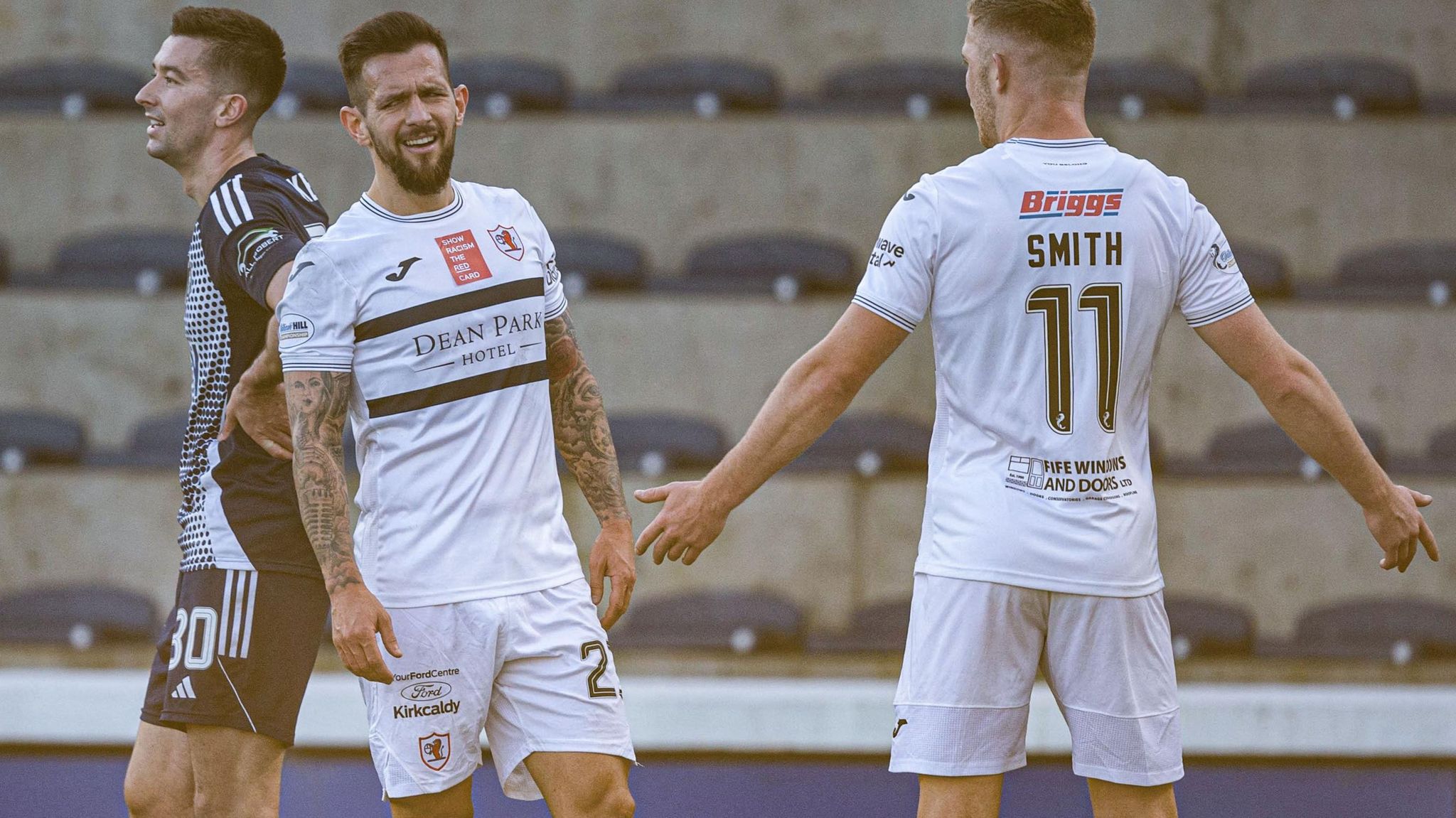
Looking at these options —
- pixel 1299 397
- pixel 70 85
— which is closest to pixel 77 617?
pixel 70 85

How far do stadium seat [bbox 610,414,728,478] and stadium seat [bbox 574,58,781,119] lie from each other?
1.81m

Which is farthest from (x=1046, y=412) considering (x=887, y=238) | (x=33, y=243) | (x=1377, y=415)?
(x=33, y=243)

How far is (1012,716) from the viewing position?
2564 millimetres

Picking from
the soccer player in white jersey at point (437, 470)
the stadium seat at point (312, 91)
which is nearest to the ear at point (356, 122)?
the soccer player in white jersey at point (437, 470)

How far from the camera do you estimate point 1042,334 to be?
251 cm

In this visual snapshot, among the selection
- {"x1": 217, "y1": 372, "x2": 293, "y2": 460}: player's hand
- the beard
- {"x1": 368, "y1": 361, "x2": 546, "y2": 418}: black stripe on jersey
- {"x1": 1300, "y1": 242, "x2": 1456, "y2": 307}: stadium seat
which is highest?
the beard

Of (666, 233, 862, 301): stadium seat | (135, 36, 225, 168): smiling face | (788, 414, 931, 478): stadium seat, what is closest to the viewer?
(135, 36, 225, 168): smiling face

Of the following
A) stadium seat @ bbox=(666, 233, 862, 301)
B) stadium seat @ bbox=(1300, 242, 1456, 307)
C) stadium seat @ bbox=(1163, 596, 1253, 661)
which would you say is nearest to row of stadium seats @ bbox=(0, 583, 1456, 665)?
stadium seat @ bbox=(1163, 596, 1253, 661)

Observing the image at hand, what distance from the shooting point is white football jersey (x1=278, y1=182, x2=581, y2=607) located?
2.64 metres

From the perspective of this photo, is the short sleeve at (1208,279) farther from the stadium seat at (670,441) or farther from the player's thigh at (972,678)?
the stadium seat at (670,441)

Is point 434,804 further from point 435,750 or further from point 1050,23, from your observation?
point 1050,23

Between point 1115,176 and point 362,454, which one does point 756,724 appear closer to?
point 362,454

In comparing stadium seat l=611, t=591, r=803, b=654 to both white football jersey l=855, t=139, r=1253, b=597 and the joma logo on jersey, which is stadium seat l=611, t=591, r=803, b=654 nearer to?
white football jersey l=855, t=139, r=1253, b=597

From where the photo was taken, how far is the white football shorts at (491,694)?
2.70 m
